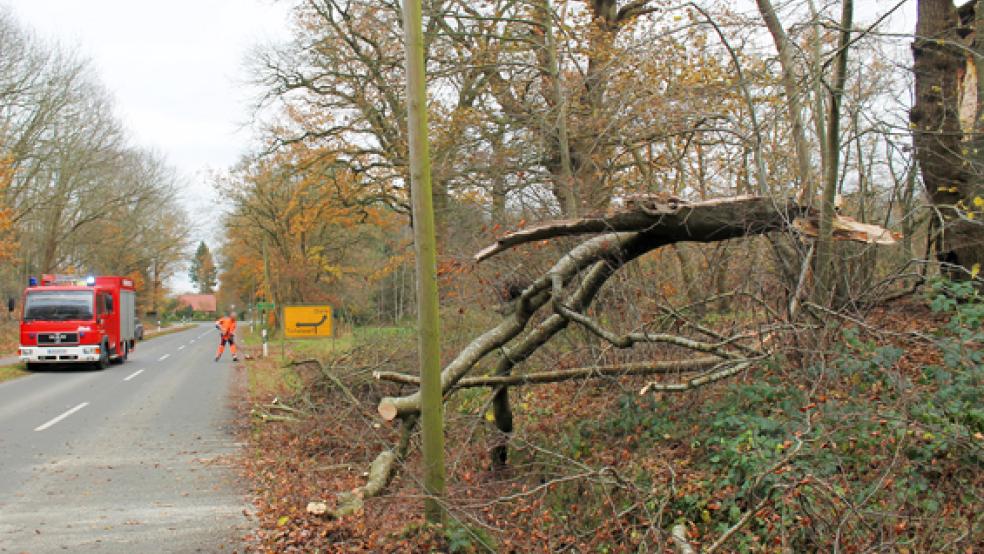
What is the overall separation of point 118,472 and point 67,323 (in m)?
16.1

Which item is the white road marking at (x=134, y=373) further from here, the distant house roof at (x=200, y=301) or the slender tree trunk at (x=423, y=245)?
the distant house roof at (x=200, y=301)

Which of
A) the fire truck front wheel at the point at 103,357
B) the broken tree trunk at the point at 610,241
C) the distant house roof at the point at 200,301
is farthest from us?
the distant house roof at the point at 200,301

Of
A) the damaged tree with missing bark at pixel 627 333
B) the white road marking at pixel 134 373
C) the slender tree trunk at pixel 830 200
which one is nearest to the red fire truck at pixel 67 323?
the white road marking at pixel 134 373

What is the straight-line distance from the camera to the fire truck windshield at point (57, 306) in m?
22.7

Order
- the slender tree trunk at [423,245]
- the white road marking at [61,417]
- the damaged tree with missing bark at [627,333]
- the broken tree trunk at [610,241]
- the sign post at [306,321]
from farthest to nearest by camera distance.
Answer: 1. the sign post at [306,321]
2. the white road marking at [61,417]
3. the broken tree trunk at [610,241]
4. the damaged tree with missing bark at [627,333]
5. the slender tree trunk at [423,245]

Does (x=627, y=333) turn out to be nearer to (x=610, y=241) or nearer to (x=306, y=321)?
(x=610, y=241)

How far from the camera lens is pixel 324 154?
22.1 m

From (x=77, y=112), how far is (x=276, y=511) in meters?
37.2

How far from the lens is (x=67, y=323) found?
22625 millimetres

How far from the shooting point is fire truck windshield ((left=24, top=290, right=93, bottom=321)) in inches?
893

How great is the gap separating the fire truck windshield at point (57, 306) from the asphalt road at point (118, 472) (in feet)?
20.3

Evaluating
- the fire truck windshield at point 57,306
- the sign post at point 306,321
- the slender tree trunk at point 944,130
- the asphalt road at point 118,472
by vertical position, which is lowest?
the asphalt road at point 118,472

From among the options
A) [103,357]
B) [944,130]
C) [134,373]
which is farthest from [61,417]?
[944,130]

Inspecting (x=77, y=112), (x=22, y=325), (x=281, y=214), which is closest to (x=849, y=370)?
(x=22, y=325)
